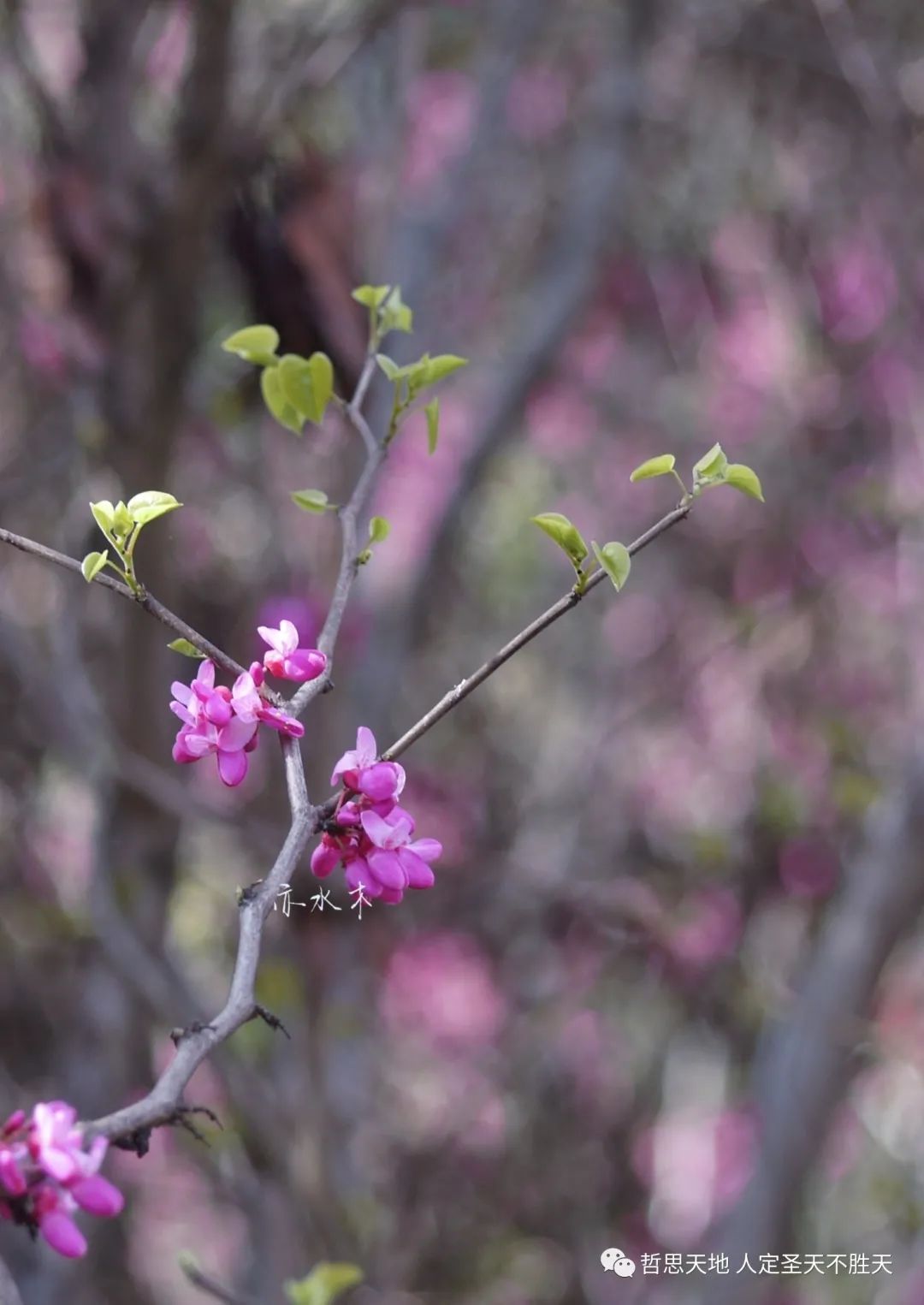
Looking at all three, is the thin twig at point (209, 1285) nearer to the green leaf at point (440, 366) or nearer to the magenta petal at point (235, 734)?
the magenta petal at point (235, 734)

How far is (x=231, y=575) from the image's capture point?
3.96 m

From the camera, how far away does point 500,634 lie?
4.75 metres

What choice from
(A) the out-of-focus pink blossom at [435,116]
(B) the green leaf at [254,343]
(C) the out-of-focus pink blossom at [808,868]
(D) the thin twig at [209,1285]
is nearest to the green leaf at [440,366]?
(B) the green leaf at [254,343]

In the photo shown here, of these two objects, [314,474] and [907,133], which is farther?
[314,474]

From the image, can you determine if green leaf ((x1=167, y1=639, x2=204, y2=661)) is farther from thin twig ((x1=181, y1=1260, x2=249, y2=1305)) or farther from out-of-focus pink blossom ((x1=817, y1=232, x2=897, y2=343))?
out-of-focus pink blossom ((x1=817, y1=232, x2=897, y2=343))

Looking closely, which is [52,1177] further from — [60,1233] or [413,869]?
[413,869]

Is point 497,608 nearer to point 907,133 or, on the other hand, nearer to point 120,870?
point 907,133

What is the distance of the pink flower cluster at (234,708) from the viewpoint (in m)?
0.80

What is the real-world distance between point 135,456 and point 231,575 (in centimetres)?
217

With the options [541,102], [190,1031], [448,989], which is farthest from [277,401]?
[541,102]

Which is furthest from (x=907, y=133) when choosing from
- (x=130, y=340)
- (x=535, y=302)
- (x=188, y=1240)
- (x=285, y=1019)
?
(x=188, y=1240)

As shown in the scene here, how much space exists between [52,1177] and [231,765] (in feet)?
0.85

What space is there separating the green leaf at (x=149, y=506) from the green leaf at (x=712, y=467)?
1.06ft

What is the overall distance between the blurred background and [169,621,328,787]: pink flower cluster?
0.81 m
